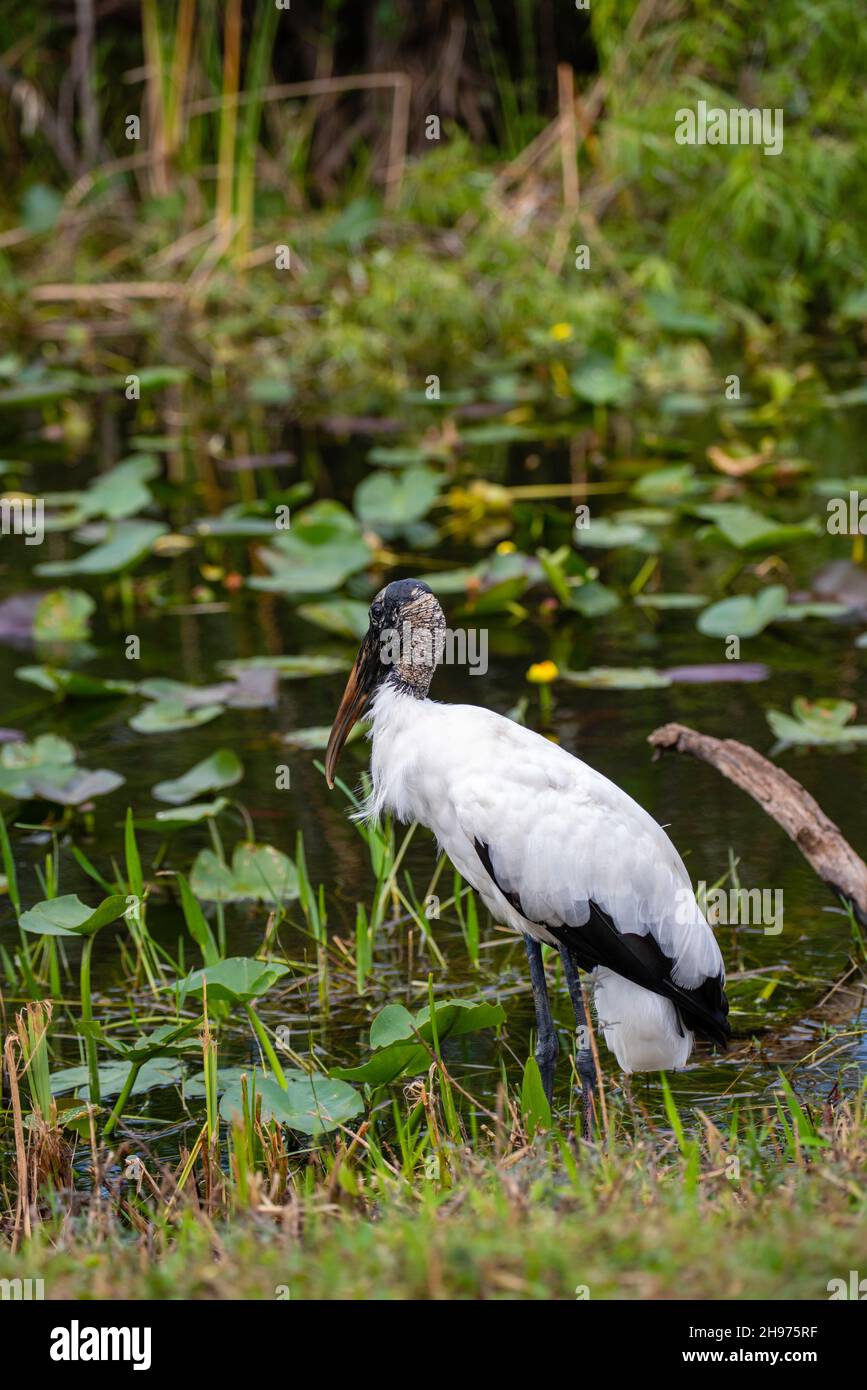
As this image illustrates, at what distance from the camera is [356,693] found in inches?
162

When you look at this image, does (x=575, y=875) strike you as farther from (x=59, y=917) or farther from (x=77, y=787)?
(x=77, y=787)

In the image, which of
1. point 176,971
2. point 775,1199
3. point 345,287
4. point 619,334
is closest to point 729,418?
point 619,334

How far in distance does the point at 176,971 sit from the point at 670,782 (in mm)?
1600

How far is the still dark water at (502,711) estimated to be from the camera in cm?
411

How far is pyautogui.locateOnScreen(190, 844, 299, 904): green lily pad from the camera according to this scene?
15.3 feet

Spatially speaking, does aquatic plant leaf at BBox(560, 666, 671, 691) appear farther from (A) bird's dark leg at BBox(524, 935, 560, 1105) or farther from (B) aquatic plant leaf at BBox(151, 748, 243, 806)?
(A) bird's dark leg at BBox(524, 935, 560, 1105)

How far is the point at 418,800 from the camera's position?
3.83 m

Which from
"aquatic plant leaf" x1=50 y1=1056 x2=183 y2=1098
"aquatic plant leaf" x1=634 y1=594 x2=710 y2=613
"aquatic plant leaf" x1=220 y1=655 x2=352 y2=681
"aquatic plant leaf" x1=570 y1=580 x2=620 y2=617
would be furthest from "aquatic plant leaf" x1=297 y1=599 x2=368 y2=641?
"aquatic plant leaf" x1=50 y1=1056 x2=183 y2=1098

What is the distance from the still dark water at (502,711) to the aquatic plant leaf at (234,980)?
0.95ft

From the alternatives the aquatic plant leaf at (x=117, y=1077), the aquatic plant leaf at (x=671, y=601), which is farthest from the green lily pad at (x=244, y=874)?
the aquatic plant leaf at (x=671, y=601)

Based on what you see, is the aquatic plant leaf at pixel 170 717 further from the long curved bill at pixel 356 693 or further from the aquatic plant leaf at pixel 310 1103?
the aquatic plant leaf at pixel 310 1103

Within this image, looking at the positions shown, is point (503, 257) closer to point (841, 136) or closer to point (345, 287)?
point (345, 287)

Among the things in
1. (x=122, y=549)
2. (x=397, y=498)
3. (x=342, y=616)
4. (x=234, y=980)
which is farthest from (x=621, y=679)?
(x=234, y=980)

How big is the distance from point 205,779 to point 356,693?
110 centimetres
